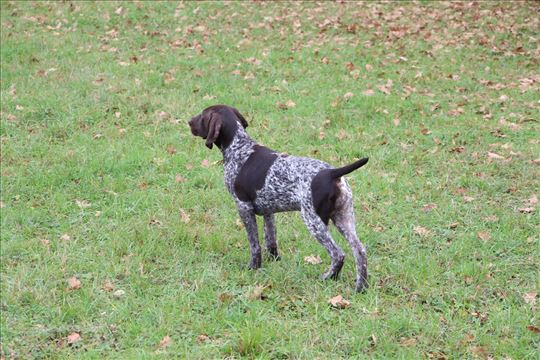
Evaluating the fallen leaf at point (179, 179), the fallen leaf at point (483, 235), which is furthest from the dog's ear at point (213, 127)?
the fallen leaf at point (483, 235)

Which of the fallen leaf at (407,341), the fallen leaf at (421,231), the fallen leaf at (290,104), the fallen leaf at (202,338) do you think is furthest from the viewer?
the fallen leaf at (290,104)

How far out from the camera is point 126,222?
22.5 ft

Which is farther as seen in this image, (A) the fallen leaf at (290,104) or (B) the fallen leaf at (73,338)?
(A) the fallen leaf at (290,104)

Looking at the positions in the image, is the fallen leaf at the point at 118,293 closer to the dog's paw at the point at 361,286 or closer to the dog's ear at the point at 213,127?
the dog's ear at the point at 213,127

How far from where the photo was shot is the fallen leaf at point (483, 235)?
6332 millimetres

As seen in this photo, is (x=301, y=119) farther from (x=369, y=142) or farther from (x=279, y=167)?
(x=279, y=167)

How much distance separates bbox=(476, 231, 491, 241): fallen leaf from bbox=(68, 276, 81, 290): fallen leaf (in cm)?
381

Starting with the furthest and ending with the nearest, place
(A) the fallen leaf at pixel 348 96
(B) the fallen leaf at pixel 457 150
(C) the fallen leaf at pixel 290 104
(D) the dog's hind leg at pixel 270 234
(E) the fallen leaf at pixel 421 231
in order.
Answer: (A) the fallen leaf at pixel 348 96, (C) the fallen leaf at pixel 290 104, (B) the fallen leaf at pixel 457 150, (E) the fallen leaf at pixel 421 231, (D) the dog's hind leg at pixel 270 234

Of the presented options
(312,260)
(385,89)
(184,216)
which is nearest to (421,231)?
(312,260)

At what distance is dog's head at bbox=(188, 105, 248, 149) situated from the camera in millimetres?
5855

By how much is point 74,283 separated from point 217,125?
6.11ft

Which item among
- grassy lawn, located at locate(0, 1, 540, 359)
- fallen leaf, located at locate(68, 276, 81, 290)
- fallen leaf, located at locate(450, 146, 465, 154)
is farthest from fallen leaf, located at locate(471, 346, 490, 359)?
fallen leaf, located at locate(450, 146, 465, 154)

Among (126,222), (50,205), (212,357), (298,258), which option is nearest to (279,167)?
(298,258)

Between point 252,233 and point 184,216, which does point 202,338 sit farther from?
point 184,216
